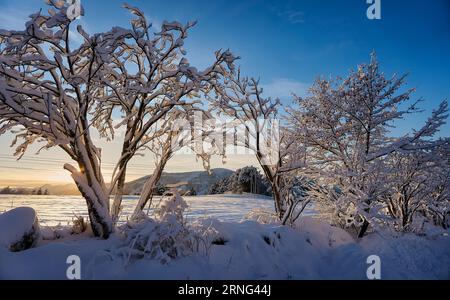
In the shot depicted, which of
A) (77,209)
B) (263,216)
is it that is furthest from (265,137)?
(77,209)

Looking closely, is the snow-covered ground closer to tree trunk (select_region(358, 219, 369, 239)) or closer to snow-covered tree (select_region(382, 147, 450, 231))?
tree trunk (select_region(358, 219, 369, 239))

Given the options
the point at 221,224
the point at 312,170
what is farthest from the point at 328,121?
the point at 221,224

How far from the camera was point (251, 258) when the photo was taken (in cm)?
555

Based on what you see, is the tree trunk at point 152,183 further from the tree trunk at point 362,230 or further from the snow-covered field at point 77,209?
the tree trunk at point 362,230

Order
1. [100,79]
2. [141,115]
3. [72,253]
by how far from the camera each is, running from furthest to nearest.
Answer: [141,115] < [100,79] < [72,253]

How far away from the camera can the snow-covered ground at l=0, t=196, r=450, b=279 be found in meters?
4.52

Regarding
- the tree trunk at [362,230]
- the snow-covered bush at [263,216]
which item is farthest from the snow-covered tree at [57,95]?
the tree trunk at [362,230]

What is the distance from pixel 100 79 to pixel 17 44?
4.53ft

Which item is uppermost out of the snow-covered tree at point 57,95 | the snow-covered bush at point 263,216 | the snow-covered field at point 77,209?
the snow-covered tree at point 57,95

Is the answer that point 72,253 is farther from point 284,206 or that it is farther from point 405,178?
point 405,178

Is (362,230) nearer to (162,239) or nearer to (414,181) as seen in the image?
(414,181)

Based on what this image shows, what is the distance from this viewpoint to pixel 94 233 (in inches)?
233

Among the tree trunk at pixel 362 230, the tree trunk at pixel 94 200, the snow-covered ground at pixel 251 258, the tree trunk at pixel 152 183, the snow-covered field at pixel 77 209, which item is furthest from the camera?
the snow-covered field at pixel 77 209

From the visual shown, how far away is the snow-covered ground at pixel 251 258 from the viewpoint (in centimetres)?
452
